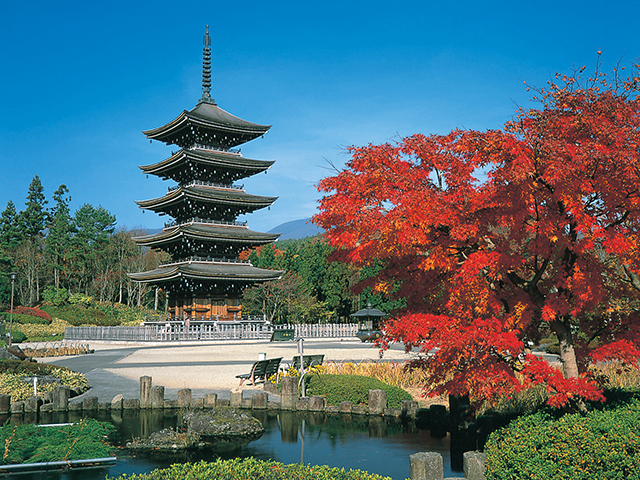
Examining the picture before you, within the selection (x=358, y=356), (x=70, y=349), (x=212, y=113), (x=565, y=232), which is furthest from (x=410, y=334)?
(x=212, y=113)

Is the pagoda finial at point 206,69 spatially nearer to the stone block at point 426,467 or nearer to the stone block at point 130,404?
the stone block at point 130,404

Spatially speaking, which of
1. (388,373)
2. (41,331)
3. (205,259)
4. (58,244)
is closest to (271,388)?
(388,373)

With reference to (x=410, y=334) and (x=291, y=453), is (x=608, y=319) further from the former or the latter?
(x=291, y=453)

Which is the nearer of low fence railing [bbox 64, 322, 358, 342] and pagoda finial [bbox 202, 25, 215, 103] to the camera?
low fence railing [bbox 64, 322, 358, 342]

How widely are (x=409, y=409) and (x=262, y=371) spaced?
18.5 feet

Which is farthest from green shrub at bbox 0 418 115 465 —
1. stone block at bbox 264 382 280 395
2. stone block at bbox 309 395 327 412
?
stone block at bbox 264 382 280 395

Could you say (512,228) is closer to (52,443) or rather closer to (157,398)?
(52,443)

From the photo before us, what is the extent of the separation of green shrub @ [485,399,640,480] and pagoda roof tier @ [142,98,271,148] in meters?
37.3

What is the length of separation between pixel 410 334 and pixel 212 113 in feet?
132

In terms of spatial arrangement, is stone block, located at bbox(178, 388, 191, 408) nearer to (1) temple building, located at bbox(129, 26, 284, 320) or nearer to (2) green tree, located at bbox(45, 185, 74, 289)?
(1) temple building, located at bbox(129, 26, 284, 320)

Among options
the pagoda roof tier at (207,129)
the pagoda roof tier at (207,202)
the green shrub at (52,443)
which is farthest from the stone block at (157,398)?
the pagoda roof tier at (207,129)

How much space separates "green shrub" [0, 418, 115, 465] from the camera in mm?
7465

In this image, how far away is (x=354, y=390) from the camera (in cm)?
1203

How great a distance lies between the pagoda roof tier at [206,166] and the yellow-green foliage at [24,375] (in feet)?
86.4
